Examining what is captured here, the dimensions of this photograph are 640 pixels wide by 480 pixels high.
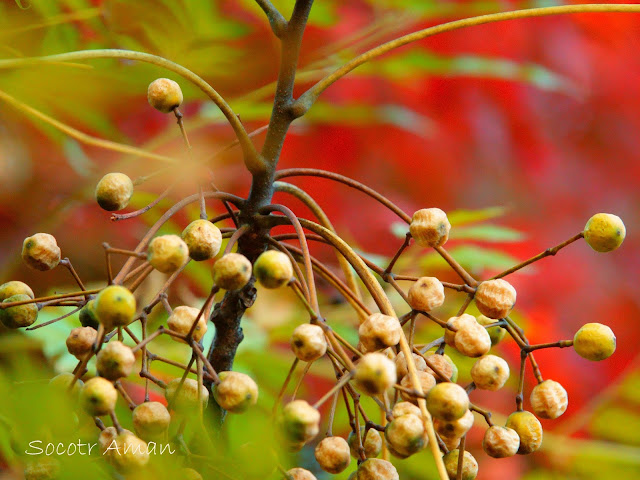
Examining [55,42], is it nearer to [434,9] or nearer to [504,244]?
[434,9]

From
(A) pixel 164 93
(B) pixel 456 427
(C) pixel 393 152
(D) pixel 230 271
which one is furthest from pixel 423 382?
(C) pixel 393 152

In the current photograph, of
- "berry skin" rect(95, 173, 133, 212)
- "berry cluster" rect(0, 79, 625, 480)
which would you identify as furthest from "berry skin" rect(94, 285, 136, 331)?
"berry skin" rect(95, 173, 133, 212)

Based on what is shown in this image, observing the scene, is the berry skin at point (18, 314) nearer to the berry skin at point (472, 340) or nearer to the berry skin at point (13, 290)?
the berry skin at point (13, 290)

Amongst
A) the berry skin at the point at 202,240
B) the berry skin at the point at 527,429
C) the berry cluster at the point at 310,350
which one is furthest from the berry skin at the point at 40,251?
the berry skin at the point at 527,429

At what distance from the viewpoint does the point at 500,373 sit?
44 cm

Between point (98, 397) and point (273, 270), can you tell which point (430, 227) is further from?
point (98, 397)

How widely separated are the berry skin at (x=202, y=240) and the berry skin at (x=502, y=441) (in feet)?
0.69

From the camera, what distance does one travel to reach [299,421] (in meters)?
0.35

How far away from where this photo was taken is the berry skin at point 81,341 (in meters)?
0.43

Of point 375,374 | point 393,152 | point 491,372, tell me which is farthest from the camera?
point 393,152

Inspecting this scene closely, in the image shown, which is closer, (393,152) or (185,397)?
(185,397)

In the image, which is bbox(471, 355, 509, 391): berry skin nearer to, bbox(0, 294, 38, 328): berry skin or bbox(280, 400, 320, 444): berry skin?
bbox(280, 400, 320, 444): berry skin

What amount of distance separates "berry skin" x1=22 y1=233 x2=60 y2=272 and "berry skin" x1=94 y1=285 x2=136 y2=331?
14 cm

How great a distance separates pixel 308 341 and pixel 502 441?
0.16m
